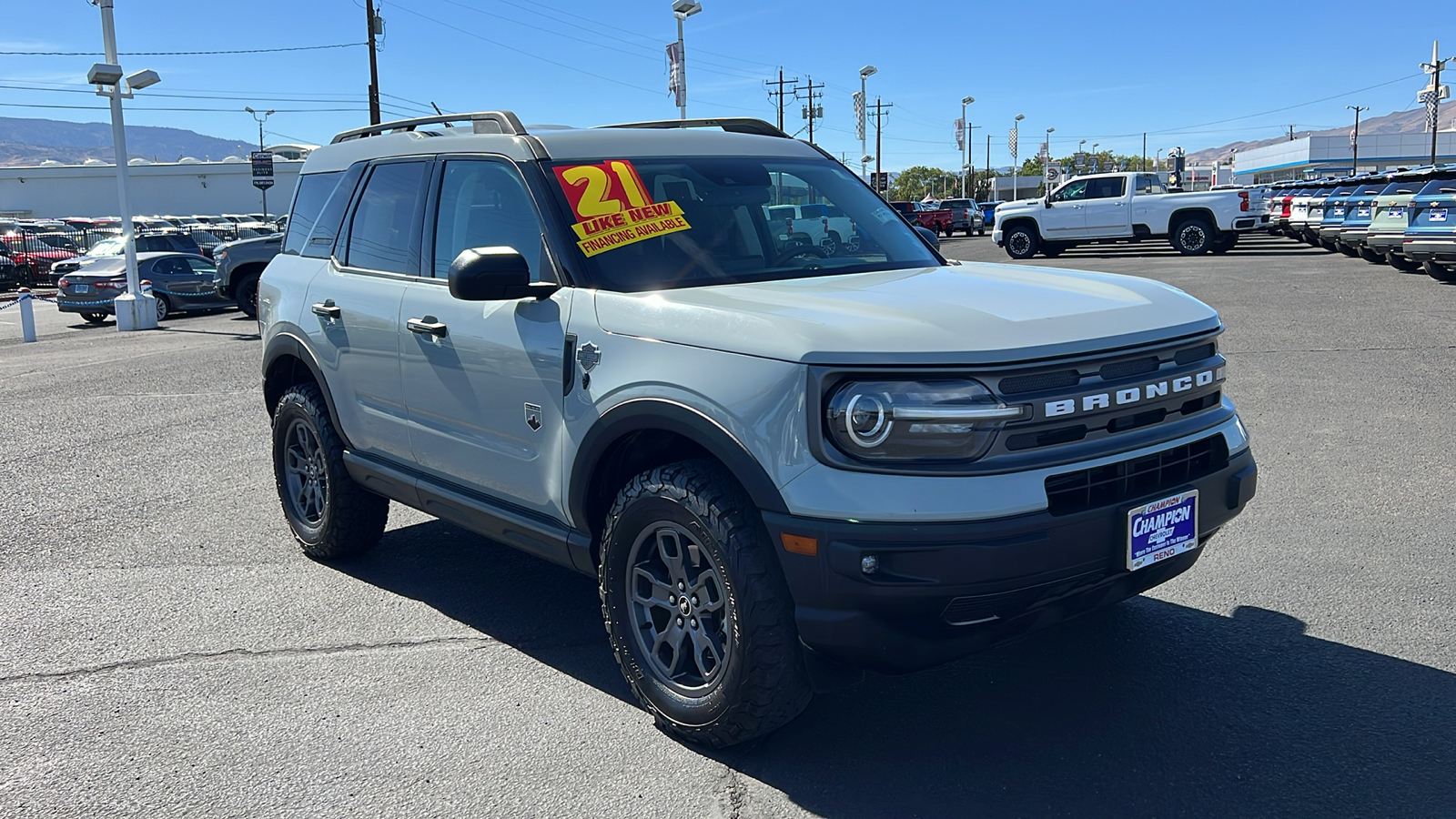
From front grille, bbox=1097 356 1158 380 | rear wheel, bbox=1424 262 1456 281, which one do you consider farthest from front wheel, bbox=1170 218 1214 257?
front grille, bbox=1097 356 1158 380

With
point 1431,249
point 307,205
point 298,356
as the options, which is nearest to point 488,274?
point 298,356

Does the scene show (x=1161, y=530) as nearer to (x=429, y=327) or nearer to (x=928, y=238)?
(x=928, y=238)

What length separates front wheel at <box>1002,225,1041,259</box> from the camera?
2856 centimetres

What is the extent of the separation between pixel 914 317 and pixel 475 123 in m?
2.32

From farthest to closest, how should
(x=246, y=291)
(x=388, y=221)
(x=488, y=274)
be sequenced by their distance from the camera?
1. (x=246, y=291)
2. (x=388, y=221)
3. (x=488, y=274)

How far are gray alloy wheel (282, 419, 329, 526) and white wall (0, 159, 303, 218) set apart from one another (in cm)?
8621

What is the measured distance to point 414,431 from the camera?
15.2 ft

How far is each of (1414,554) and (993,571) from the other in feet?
10.5

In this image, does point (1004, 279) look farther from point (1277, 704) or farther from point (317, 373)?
point (317, 373)

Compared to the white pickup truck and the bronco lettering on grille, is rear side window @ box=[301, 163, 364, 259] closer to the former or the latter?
the bronco lettering on grille

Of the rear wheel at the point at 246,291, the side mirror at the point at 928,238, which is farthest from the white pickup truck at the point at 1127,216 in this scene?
the side mirror at the point at 928,238

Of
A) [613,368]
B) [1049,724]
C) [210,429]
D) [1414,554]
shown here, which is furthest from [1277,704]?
[210,429]

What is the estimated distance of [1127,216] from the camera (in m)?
26.9

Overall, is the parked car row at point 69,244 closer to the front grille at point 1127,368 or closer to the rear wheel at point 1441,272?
the rear wheel at point 1441,272
